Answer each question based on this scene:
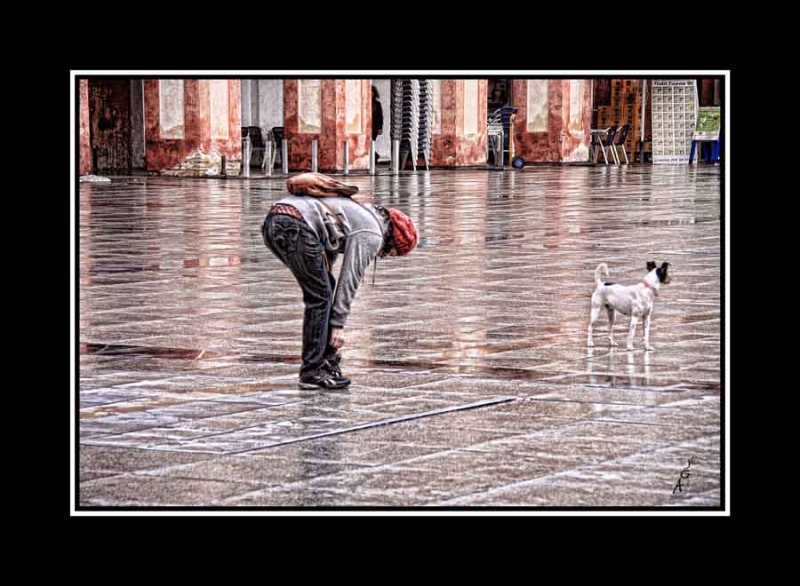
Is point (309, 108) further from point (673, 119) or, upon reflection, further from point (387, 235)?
point (387, 235)

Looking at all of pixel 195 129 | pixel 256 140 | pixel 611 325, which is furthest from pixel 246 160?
pixel 611 325

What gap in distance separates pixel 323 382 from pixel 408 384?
41 cm

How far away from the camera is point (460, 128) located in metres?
37.7

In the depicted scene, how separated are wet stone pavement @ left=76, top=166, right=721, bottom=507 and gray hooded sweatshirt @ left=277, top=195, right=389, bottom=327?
51 centimetres

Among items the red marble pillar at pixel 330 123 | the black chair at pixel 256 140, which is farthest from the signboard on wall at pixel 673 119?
the black chair at pixel 256 140

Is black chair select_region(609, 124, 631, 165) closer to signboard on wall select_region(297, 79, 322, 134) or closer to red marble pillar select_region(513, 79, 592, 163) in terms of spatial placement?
red marble pillar select_region(513, 79, 592, 163)

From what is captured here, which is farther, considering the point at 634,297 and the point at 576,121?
the point at 576,121

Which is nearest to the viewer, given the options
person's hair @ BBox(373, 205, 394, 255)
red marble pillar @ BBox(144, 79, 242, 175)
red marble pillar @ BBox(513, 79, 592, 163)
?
person's hair @ BBox(373, 205, 394, 255)

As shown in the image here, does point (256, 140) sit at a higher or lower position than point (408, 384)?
higher

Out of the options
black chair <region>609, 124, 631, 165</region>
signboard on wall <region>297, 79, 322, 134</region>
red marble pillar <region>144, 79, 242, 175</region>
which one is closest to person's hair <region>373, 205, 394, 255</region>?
red marble pillar <region>144, 79, 242, 175</region>

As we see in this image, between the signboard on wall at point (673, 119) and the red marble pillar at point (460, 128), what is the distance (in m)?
3.79

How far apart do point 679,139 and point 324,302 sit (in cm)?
3215

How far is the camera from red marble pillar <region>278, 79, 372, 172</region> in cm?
3322
